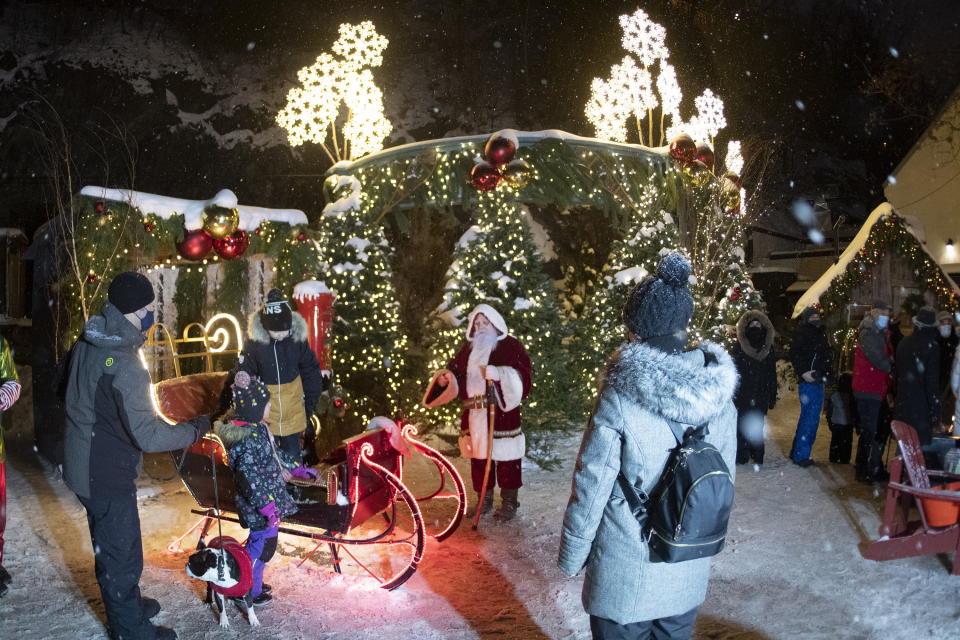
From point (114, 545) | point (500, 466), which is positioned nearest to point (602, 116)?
point (500, 466)

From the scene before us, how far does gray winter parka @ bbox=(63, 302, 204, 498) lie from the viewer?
3773 mm

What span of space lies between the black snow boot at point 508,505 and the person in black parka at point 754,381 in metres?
3.22

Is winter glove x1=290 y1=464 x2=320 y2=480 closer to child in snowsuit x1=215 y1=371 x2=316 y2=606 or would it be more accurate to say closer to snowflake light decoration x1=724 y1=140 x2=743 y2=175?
child in snowsuit x1=215 y1=371 x2=316 y2=606

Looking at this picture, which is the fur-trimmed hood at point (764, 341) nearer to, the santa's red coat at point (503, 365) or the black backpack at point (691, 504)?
the santa's red coat at point (503, 365)

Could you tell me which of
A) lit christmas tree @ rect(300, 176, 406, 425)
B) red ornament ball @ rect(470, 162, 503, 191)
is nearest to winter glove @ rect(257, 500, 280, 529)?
lit christmas tree @ rect(300, 176, 406, 425)

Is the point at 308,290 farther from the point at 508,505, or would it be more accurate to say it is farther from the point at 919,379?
the point at 919,379

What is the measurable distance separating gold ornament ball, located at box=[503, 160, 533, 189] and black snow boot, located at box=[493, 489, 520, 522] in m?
4.25

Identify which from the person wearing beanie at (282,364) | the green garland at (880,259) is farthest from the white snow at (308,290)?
the green garland at (880,259)

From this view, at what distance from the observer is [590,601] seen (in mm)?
2783

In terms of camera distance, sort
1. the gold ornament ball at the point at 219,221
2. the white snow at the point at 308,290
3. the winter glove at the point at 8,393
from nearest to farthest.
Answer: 1. the winter glove at the point at 8,393
2. the gold ornament ball at the point at 219,221
3. the white snow at the point at 308,290

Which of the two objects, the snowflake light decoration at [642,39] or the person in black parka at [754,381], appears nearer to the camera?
the person in black parka at [754,381]

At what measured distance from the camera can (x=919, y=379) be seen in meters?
6.80

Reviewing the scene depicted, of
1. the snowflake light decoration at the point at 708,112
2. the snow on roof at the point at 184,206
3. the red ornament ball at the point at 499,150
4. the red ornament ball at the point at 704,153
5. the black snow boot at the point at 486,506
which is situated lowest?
the black snow boot at the point at 486,506

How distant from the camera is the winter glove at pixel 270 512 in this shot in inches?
171
